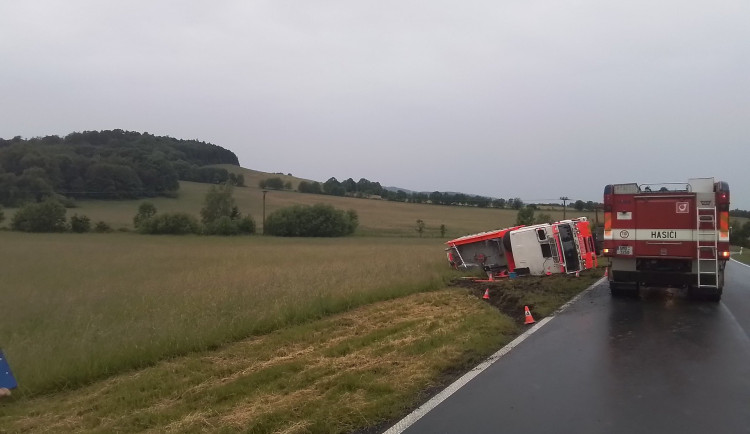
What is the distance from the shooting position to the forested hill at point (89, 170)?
222 ft

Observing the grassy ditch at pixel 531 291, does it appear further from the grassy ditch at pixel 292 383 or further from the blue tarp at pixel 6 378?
the blue tarp at pixel 6 378

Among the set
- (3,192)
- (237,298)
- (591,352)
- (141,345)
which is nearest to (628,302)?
(591,352)

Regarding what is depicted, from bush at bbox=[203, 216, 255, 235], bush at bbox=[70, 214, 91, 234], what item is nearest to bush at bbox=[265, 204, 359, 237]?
bush at bbox=[203, 216, 255, 235]

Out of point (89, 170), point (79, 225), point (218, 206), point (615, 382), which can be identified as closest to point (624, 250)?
point (615, 382)

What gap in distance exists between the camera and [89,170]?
74062mm

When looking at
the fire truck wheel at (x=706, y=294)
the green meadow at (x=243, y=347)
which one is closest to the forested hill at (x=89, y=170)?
the green meadow at (x=243, y=347)

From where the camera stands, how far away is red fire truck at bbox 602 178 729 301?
1222cm

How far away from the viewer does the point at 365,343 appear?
860 cm

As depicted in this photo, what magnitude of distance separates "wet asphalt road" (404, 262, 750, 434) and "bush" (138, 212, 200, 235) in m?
57.4

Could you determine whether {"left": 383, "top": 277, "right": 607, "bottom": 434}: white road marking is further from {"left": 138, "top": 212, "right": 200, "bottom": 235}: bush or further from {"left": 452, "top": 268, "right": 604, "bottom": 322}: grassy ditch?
{"left": 138, "top": 212, "right": 200, "bottom": 235}: bush

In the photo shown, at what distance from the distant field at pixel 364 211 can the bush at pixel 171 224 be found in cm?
336

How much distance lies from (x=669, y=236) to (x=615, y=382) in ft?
23.8

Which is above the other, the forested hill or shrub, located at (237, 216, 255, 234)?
the forested hill

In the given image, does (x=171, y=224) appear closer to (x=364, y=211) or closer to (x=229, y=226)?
(x=229, y=226)
